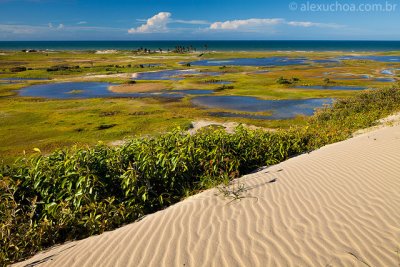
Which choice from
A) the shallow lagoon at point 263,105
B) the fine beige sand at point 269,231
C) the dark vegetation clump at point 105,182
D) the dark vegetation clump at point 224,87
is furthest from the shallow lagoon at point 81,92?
the fine beige sand at point 269,231

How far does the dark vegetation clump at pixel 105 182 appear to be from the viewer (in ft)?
19.0

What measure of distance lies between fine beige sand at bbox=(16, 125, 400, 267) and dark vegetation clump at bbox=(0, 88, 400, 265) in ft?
1.68

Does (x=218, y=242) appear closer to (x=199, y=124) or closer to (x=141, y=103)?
(x=199, y=124)

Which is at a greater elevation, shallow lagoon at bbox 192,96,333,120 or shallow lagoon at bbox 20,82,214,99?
shallow lagoon at bbox 20,82,214,99

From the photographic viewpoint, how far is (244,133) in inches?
395

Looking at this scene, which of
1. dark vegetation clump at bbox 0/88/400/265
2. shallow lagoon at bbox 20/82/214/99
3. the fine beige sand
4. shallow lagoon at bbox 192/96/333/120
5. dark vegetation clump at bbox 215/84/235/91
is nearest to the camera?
the fine beige sand

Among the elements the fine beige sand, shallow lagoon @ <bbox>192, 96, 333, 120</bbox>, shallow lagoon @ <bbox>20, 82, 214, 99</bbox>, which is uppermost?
the fine beige sand

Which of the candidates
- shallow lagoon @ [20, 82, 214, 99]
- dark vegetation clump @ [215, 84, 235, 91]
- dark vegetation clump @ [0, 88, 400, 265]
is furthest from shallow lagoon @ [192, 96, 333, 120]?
dark vegetation clump @ [0, 88, 400, 265]

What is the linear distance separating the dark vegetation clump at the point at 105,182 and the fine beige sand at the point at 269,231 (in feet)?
1.68

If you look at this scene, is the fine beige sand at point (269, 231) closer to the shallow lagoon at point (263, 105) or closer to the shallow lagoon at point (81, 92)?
the shallow lagoon at point (263, 105)

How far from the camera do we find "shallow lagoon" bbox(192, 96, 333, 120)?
90.2ft

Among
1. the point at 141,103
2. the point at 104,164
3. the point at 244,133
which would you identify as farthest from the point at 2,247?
the point at 141,103

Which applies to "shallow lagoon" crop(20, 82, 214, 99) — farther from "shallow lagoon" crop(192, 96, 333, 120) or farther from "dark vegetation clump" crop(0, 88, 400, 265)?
"dark vegetation clump" crop(0, 88, 400, 265)

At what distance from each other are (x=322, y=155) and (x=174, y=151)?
4.89 metres
